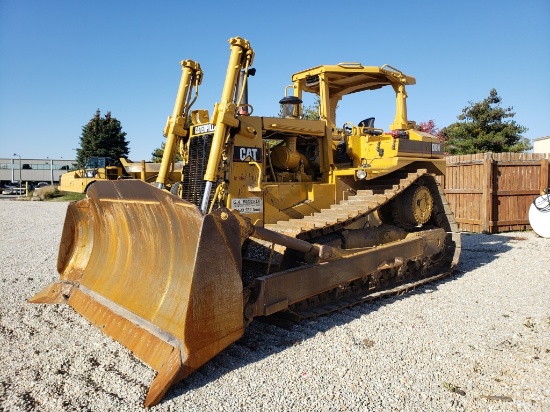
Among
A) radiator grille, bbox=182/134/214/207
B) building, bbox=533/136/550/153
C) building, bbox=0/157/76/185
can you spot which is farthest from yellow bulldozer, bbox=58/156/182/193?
building, bbox=0/157/76/185

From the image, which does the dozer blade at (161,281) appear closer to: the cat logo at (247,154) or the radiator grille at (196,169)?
the radiator grille at (196,169)

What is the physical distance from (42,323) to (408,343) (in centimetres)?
392

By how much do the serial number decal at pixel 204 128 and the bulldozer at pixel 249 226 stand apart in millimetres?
34

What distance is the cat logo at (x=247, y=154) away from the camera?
5.44 meters

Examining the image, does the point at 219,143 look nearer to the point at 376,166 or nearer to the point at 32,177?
the point at 376,166

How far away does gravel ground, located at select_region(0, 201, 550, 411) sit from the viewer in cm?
321

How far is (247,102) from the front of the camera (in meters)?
5.76

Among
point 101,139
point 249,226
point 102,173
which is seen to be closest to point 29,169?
point 101,139

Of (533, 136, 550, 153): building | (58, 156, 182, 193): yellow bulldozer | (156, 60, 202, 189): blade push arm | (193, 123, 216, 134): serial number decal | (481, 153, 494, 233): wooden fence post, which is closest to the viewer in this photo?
(193, 123, 216, 134): serial number decal

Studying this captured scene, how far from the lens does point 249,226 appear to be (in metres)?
3.95

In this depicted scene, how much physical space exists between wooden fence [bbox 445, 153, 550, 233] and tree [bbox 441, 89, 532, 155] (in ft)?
35.0

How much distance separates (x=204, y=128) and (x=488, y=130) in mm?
22080

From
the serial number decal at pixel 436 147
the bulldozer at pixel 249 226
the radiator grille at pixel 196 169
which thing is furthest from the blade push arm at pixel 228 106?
the serial number decal at pixel 436 147

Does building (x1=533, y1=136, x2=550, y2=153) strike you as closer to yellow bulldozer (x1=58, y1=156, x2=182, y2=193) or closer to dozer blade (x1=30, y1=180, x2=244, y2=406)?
yellow bulldozer (x1=58, y1=156, x2=182, y2=193)
